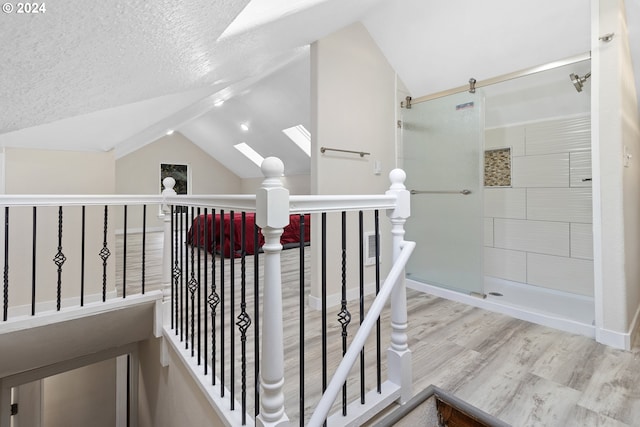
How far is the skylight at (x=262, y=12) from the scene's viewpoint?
1454 mm

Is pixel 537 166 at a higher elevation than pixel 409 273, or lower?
higher

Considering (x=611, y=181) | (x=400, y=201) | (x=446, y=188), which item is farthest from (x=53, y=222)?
(x=611, y=181)

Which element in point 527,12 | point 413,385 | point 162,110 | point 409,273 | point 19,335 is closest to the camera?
point 413,385

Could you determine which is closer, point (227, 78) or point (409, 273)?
point (227, 78)

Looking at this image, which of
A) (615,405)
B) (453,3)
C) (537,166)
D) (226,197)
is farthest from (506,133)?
(226,197)

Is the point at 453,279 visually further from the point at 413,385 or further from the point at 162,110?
the point at 162,110

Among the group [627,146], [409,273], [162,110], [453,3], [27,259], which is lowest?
[409,273]

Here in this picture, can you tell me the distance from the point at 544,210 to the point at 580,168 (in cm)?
44

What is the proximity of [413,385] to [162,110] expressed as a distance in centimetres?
242

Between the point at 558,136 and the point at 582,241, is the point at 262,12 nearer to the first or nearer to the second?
the point at 558,136

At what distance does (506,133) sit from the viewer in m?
3.12

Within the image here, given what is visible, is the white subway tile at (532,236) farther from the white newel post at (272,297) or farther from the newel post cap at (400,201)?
the white newel post at (272,297)

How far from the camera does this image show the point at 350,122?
2.59m

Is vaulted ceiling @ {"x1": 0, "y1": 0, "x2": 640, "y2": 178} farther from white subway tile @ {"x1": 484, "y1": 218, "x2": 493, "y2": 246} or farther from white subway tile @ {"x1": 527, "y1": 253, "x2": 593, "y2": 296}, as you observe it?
white subway tile @ {"x1": 527, "y1": 253, "x2": 593, "y2": 296}
